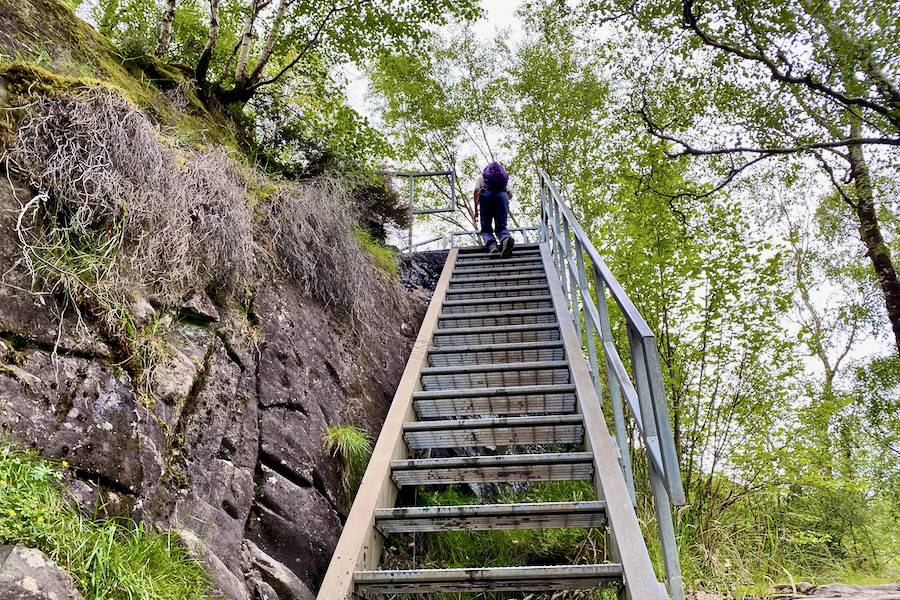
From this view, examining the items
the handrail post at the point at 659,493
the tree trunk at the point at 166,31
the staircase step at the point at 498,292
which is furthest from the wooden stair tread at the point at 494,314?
the tree trunk at the point at 166,31

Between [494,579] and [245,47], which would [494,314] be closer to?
[494,579]

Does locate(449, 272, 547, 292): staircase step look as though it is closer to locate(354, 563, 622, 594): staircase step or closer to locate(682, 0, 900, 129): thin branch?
locate(682, 0, 900, 129): thin branch

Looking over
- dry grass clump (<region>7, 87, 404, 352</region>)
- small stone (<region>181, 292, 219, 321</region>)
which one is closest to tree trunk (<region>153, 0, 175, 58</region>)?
dry grass clump (<region>7, 87, 404, 352</region>)

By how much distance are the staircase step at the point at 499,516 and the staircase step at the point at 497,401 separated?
98cm

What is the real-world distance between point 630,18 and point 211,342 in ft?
18.4

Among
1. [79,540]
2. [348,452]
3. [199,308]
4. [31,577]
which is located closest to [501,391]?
[348,452]

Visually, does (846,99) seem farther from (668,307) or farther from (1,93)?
(1,93)

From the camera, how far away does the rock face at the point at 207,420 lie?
5.91ft

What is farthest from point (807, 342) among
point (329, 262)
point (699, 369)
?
point (329, 262)

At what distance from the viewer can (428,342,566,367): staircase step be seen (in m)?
4.05

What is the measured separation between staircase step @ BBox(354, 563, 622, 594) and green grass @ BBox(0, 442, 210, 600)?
0.71 m

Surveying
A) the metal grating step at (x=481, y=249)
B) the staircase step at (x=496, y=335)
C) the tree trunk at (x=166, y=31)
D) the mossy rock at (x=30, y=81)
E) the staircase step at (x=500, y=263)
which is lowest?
the staircase step at (x=496, y=335)

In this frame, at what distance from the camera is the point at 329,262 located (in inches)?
157

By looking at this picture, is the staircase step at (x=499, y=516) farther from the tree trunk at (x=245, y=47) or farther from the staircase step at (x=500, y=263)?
the staircase step at (x=500, y=263)
